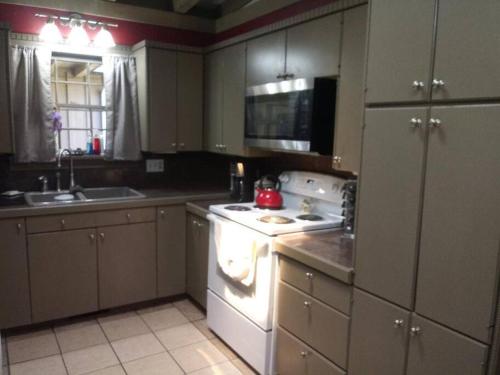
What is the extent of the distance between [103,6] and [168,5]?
1.86 feet

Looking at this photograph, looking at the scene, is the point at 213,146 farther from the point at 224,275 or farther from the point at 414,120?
the point at 414,120

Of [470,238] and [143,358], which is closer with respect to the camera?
[470,238]

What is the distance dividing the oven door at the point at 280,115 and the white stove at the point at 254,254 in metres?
0.39

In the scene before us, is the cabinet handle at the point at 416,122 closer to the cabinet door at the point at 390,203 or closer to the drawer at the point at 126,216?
the cabinet door at the point at 390,203

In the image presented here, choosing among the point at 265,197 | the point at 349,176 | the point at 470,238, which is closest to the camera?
the point at 470,238

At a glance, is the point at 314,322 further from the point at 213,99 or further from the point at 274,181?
the point at 213,99

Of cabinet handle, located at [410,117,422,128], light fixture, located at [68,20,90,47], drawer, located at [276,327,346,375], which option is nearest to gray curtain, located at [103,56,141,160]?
light fixture, located at [68,20,90,47]

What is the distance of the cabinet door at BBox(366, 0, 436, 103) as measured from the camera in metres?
1.45

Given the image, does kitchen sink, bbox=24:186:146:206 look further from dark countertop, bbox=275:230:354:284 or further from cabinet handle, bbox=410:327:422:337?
cabinet handle, bbox=410:327:422:337

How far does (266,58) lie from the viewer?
279 cm

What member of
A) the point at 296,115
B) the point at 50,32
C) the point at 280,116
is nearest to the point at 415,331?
the point at 296,115

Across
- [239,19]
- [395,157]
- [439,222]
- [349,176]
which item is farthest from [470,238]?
[239,19]

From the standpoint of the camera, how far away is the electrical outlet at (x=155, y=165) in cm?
373

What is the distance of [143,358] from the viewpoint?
2613 mm
